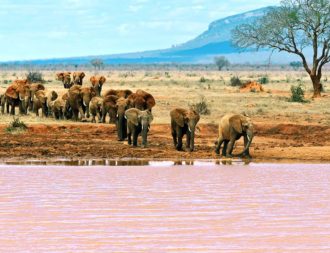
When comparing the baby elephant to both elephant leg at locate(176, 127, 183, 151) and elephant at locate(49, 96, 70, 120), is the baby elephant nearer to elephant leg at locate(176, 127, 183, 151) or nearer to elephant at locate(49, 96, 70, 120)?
elephant leg at locate(176, 127, 183, 151)

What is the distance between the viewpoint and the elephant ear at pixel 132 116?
83.5ft

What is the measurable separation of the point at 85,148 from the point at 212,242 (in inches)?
576

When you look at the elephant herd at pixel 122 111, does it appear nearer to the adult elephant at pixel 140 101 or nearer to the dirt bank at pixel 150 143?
the adult elephant at pixel 140 101

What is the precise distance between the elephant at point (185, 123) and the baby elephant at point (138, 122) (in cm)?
73

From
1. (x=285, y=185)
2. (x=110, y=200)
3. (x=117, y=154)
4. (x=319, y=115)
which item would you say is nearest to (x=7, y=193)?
(x=110, y=200)

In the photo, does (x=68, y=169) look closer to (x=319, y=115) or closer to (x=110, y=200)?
(x=110, y=200)

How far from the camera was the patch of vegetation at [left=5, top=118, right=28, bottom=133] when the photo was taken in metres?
29.3

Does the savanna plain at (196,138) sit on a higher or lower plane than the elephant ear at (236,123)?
lower

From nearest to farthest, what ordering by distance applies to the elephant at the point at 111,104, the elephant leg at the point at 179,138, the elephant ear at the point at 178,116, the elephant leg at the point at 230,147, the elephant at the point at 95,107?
the elephant leg at the point at 230,147
the elephant ear at the point at 178,116
the elephant leg at the point at 179,138
the elephant at the point at 111,104
the elephant at the point at 95,107

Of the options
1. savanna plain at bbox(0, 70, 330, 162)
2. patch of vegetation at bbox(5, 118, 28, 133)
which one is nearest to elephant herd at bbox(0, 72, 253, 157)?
savanna plain at bbox(0, 70, 330, 162)

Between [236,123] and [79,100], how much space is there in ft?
37.0

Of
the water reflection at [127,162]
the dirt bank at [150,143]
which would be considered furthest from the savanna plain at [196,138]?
the water reflection at [127,162]

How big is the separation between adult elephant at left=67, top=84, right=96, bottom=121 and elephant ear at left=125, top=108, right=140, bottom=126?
7.47 metres

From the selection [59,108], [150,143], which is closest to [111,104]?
[150,143]
